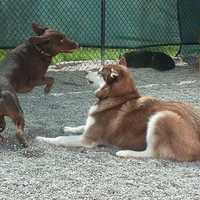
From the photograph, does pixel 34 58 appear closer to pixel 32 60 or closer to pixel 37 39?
pixel 32 60

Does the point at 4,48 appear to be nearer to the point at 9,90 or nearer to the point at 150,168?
the point at 9,90

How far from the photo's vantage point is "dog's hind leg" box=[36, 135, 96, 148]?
5875 millimetres

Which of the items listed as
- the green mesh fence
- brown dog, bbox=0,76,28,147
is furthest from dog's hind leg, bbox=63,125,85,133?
A: the green mesh fence

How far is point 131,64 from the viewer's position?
11297 millimetres

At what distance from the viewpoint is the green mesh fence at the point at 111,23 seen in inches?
428

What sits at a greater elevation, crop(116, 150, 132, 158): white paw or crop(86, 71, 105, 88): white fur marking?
crop(86, 71, 105, 88): white fur marking

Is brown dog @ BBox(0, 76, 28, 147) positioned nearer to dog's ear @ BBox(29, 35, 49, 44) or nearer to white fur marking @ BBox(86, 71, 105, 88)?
white fur marking @ BBox(86, 71, 105, 88)

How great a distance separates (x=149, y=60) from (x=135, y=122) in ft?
19.1

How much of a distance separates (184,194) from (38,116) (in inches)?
121

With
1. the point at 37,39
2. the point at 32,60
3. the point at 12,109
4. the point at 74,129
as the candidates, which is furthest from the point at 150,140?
the point at 37,39

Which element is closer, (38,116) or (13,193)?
(13,193)

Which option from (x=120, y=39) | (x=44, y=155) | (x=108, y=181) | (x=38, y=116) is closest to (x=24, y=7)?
(x=120, y=39)

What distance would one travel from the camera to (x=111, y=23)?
457 inches

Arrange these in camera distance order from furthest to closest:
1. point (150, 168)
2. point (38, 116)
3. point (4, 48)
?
point (4, 48) < point (38, 116) < point (150, 168)
